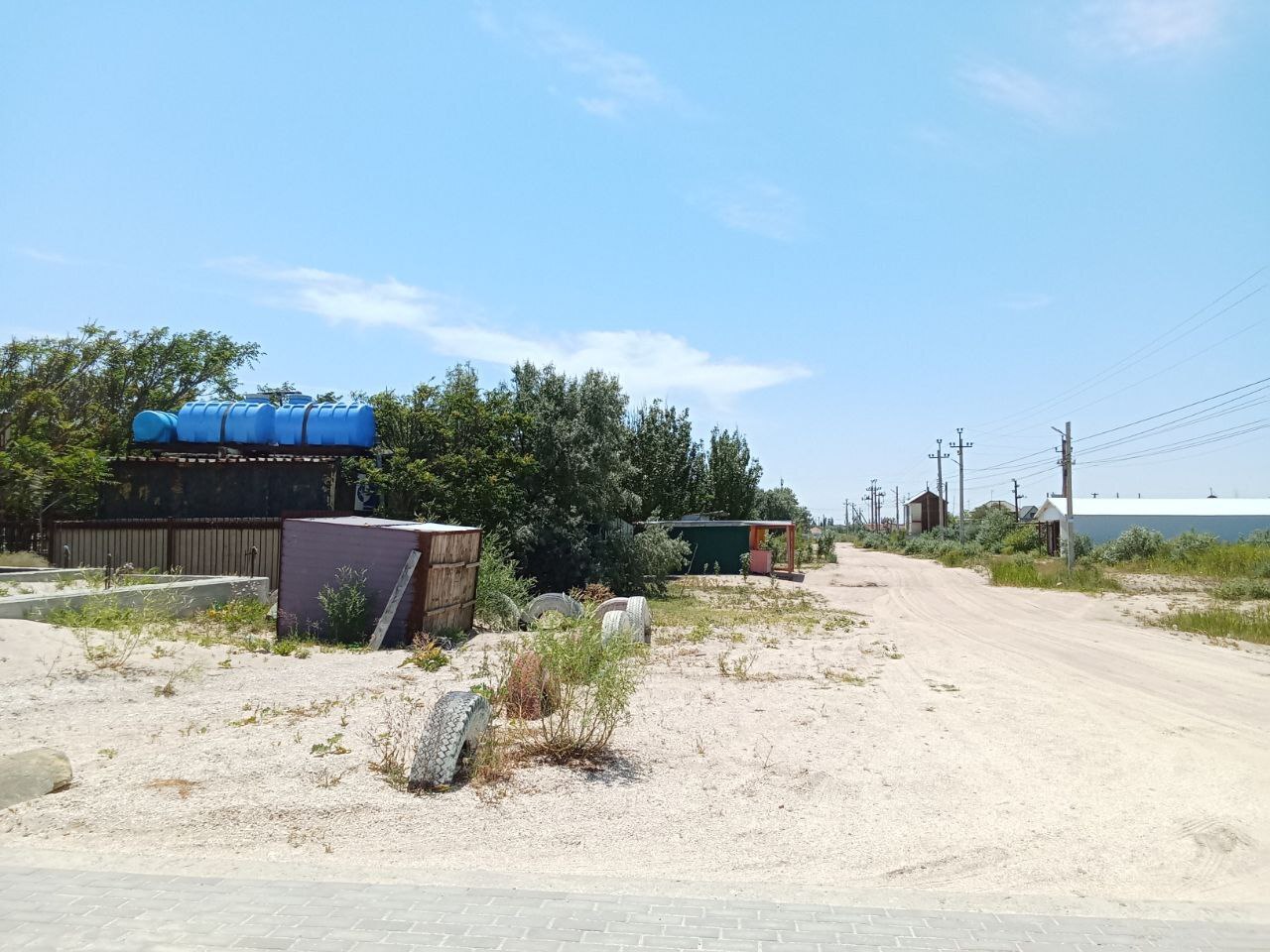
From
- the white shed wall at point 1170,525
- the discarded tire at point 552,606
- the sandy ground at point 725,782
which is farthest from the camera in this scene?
the white shed wall at point 1170,525

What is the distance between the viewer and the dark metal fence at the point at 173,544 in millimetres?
18656

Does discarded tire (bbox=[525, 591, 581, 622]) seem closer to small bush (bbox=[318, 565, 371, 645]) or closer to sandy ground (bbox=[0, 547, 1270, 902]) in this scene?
small bush (bbox=[318, 565, 371, 645])

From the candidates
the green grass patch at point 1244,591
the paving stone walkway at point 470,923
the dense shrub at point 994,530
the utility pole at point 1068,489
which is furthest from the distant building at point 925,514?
the paving stone walkway at point 470,923

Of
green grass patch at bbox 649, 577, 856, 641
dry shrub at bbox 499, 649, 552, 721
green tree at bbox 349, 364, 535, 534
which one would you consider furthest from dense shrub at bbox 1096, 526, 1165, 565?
dry shrub at bbox 499, 649, 552, 721

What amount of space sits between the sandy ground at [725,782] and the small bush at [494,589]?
5.02 meters

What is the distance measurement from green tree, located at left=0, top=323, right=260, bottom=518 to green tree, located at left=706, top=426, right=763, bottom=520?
21.1 meters

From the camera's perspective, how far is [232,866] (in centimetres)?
470

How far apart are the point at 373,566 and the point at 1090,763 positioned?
918 cm

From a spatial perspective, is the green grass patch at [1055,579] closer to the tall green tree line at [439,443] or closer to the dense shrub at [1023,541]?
the tall green tree line at [439,443]

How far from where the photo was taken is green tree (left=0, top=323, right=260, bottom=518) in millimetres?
19891

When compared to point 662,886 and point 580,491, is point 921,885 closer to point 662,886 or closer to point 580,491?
point 662,886

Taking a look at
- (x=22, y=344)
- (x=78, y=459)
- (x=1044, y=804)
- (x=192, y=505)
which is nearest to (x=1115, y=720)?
(x=1044, y=804)

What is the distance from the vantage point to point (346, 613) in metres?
12.4

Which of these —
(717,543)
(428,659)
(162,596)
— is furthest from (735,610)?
(717,543)
